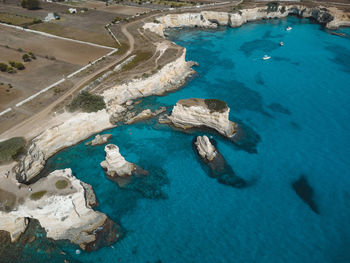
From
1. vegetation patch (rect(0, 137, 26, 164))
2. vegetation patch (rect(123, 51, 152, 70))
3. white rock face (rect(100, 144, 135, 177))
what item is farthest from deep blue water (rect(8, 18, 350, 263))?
vegetation patch (rect(123, 51, 152, 70))

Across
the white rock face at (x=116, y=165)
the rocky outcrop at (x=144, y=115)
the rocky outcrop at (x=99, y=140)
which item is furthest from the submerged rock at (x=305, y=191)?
the rocky outcrop at (x=99, y=140)

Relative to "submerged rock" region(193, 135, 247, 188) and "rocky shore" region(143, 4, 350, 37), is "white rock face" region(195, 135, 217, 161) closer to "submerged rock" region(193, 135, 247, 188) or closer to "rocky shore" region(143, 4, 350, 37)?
"submerged rock" region(193, 135, 247, 188)

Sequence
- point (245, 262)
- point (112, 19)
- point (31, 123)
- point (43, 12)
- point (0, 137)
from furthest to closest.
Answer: point (43, 12) < point (112, 19) < point (31, 123) < point (0, 137) < point (245, 262)

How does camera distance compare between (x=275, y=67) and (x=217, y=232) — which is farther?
(x=275, y=67)

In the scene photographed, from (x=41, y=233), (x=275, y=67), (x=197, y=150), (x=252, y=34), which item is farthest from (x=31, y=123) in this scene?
(x=252, y=34)

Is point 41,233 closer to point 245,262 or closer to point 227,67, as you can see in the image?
point 245,262

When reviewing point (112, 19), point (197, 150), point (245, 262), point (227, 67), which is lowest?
point (245, 262)

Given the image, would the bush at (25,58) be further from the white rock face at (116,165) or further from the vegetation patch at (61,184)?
the vegetation patch at (61,184)

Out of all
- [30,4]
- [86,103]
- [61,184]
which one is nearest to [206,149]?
[61,184]

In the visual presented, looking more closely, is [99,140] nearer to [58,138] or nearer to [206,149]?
[58,138]
